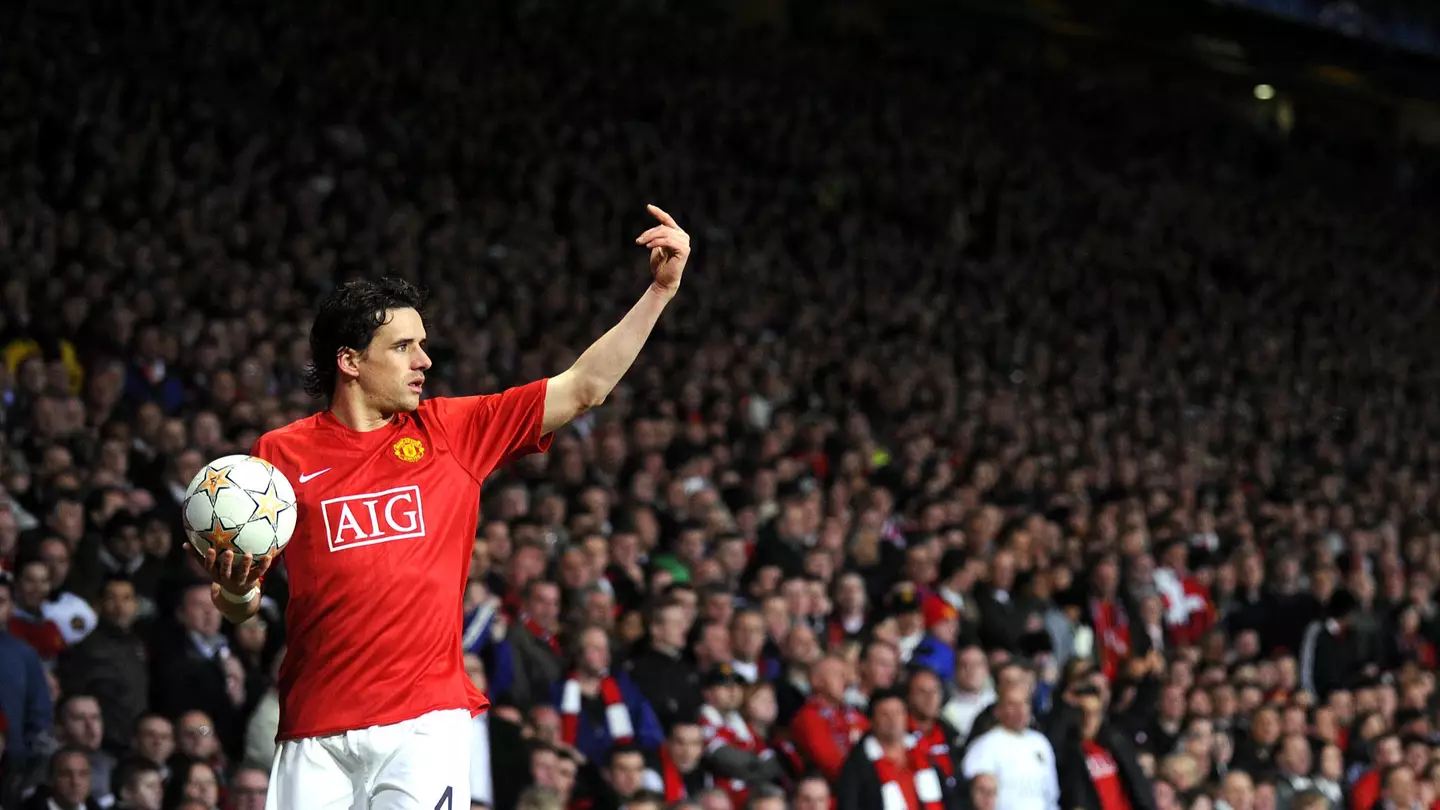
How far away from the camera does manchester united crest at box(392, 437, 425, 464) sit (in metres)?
4.16

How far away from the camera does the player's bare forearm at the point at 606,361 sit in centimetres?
417

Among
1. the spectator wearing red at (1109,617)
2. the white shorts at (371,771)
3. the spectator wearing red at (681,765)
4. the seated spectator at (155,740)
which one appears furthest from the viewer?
the spectator wearing red at (1109,617)

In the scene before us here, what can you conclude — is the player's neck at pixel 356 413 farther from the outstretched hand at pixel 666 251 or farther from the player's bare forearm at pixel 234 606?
the outstretched hand at pixel 666 251

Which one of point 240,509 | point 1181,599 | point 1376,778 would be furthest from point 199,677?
point 1181,599

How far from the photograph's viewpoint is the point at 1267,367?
19.8 m

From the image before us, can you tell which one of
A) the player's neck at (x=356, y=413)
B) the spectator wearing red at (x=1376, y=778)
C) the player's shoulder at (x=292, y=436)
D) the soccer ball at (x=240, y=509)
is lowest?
the spectator wearing red at (x=1376, y=778)

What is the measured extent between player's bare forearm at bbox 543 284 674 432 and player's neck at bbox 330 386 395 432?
1.26 feet

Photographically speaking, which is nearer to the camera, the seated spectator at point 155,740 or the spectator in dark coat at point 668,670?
the seated spectator at point 155,740

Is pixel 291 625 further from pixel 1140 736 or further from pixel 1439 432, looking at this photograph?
pixel 1439 432

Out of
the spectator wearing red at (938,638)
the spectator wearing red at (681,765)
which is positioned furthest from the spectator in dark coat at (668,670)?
the spectator wearing red at (938,638)

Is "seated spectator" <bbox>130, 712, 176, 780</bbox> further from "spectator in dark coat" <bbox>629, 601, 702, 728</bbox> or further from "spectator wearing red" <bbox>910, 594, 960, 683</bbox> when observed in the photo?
"spectator wearing red" <bbox>910, 594, 960, 683</bbox>

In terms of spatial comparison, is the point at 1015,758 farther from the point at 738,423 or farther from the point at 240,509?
the point at 240,509

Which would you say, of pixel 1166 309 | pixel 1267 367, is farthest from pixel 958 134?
pixel 1267 367

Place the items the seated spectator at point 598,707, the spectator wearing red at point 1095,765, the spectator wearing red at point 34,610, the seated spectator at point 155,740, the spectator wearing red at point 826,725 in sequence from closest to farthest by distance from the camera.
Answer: the seated spectator at point 155,740
the spectator wearing red at point 34,610
the seated spectator at point 598,707
the spectator wearing red at point 826,725
the spectator wearing red at point 1095,765
